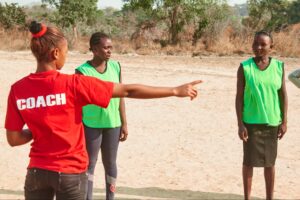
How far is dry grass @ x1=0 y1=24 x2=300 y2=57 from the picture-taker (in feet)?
67.5

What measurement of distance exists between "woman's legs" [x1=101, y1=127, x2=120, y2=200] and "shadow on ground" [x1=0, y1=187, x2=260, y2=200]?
2.06ft

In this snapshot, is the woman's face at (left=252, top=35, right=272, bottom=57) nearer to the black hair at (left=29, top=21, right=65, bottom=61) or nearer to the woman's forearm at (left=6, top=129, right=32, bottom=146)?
the black hair at (left=29, top=21, right=65, bottom=61)

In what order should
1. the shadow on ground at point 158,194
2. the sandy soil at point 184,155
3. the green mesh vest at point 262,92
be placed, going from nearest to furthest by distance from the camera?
the green mesh vest at point 262,92 → the shadow on ground at point 158,194 → the sandy soil at point 184,155

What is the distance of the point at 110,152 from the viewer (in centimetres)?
436

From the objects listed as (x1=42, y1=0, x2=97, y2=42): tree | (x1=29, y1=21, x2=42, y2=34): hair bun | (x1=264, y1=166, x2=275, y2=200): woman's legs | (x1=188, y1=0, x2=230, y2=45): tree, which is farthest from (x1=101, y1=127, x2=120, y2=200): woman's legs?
(x1=42, y1=0, x2=97, y2=42): tree

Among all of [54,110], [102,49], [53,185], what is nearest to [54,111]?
[54,110]

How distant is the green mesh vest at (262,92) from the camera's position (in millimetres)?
4336

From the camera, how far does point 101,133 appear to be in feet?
14.0

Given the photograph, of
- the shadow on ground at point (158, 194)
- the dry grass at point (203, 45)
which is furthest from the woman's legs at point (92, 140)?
the dry grass at point (203, 45)

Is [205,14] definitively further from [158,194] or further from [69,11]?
[158,194]

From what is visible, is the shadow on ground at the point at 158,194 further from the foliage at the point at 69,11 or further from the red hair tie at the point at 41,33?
the foliage at the point at 69,11

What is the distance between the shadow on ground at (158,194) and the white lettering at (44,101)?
2607mm

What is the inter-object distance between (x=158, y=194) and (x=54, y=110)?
277 centimetres

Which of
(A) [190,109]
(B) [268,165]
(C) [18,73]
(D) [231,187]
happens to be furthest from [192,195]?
(C) [18,73]
